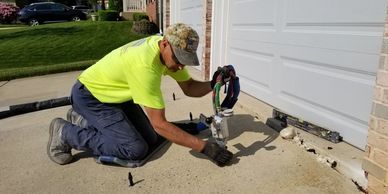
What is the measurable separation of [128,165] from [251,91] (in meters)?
2.40

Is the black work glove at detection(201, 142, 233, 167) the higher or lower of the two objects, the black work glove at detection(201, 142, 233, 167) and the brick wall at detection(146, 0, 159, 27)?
the lower

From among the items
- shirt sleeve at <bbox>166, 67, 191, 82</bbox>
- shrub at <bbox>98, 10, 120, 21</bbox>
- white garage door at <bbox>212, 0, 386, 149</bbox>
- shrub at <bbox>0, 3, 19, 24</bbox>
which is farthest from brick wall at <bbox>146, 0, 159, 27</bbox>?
shrub at <bbox>0, 3, 19, 24</bbox>

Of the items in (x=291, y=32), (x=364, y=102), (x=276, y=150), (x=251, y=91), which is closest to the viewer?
(x=364, y=102)

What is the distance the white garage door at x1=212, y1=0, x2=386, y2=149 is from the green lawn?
5.88 meters

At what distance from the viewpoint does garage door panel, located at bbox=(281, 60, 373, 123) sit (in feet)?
10.3

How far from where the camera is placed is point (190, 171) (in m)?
3.11

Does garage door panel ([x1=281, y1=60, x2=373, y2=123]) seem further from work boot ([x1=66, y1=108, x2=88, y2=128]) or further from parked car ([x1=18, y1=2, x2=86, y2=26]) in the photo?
parked car ([x1=18, y1=2, x2=86, y2=26])

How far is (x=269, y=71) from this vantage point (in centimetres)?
459

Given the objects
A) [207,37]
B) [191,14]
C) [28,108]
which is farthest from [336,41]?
[191,14]

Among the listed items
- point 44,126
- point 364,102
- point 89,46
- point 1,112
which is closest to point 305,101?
point 364,102

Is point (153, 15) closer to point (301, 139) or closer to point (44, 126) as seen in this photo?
point (44, 126)

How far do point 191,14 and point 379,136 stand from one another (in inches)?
227

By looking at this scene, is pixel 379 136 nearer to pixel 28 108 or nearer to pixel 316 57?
pixel 316 57

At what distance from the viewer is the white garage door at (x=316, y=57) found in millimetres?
3066
